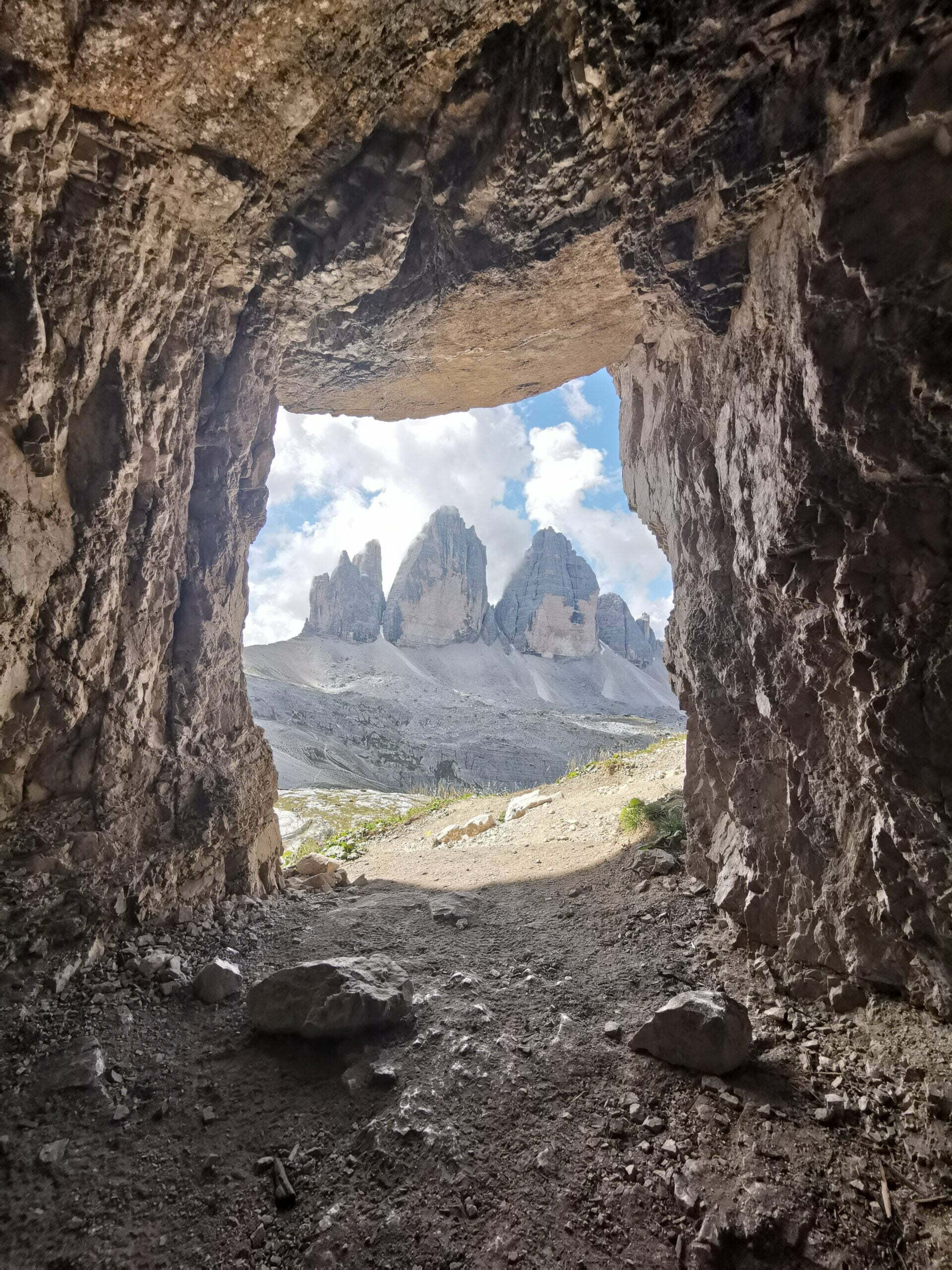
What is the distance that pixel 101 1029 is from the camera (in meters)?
4.48

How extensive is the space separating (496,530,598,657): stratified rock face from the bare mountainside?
12.6ft

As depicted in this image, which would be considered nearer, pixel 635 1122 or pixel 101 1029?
pixel 635 1122

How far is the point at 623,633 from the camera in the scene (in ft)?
420

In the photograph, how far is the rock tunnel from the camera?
3773 mm

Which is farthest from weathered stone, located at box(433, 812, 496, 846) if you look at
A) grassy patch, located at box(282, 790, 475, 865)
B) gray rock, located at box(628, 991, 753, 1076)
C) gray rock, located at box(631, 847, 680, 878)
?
gray rock, located at box(628, 991, 753, 1076)

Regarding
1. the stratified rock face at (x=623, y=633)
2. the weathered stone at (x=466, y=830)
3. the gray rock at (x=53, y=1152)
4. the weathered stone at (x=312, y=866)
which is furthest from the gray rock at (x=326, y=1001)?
the stratified rock face at (x=623, y=633)

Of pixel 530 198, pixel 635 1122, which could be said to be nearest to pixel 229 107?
pixel 530 198

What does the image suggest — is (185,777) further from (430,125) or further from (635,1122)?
(430,125)

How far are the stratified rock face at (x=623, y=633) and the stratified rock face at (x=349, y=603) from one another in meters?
52.9

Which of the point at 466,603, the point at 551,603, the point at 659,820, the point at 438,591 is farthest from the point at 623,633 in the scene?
the point at 659,820

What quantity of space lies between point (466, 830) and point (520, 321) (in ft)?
41.1

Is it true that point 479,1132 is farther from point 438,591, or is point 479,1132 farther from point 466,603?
point 466,603

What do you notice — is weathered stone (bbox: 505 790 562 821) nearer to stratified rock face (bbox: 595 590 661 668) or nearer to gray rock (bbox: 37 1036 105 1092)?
gray rock (bbox: 37 1036 105 1092)

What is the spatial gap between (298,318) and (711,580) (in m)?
7.00
